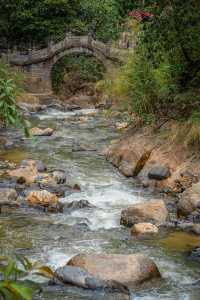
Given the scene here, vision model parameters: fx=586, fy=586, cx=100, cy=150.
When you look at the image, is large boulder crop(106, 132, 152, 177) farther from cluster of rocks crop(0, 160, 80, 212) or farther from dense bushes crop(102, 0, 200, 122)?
cluster of rocks crop(0, 160, 80, 212)

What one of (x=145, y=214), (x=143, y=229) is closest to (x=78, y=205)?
(x=145, y=214)

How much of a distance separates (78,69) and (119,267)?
29.9m

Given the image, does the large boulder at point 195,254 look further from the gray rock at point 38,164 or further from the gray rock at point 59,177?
the gray rock at point 38,164

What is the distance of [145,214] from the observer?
36.2 feet

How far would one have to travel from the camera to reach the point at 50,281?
7.92 metres

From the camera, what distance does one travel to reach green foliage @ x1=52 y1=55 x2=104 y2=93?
1455 inches

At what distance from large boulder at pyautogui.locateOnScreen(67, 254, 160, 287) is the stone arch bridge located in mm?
27546

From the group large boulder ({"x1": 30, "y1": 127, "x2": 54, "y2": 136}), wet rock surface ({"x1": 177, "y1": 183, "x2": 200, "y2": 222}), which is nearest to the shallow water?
wet rock surface ({"x1": 177, "y1": 183, "x2": 200, "y2": 222})

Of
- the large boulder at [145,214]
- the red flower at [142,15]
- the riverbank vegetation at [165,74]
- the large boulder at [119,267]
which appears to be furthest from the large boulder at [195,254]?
the red flower at [142,15]

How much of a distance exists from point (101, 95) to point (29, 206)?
2178 centimetres

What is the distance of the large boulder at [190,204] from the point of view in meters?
11.5

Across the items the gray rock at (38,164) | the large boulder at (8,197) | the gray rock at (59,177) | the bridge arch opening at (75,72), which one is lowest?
the bridge arch opening at (75,72)

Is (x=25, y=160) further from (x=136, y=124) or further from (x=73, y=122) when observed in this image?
(x=73, y=122)

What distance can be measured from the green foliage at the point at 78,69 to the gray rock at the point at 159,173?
22.9 metres
